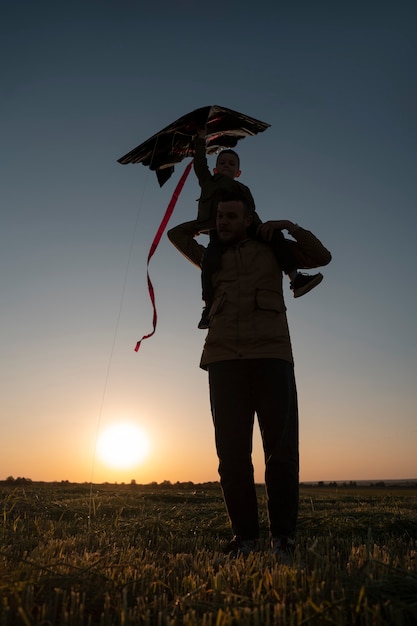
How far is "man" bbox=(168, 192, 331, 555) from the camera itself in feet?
12.5

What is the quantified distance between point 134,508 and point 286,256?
4645mm

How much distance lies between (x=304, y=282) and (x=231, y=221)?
2.26ft

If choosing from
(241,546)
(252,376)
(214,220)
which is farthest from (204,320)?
(241,546)

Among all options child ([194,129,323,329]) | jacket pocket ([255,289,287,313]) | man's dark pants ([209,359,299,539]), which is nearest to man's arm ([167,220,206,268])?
child ([194,129,323,329])

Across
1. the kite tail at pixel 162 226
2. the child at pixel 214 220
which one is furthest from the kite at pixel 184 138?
the child at pixel 214 220

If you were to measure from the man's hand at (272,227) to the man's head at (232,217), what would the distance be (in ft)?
0.55

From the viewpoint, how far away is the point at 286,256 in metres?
4.13

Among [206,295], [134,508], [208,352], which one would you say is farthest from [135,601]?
[134,508]

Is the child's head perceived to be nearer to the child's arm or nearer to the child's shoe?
the child's arm

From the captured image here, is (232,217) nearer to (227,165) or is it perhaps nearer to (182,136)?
(227,165)

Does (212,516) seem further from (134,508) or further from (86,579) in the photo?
(86,579)

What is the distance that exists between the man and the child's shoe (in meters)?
0.05

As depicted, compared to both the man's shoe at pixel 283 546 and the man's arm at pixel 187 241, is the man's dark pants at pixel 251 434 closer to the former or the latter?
the man's shoe at pixel 283 546

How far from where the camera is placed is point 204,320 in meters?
4.25
